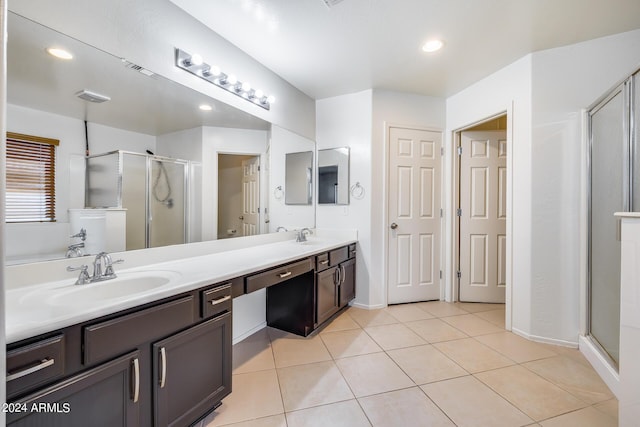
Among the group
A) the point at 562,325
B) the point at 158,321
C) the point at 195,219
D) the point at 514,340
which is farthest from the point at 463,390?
the point at 195,219

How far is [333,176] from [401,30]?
4.85 feet

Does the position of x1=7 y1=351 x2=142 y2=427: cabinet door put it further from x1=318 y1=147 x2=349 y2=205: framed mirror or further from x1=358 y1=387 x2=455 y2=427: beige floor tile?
x1=318 y1=147 x2=349 y2=205: framed mirror

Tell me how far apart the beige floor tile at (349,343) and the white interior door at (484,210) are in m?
1.62

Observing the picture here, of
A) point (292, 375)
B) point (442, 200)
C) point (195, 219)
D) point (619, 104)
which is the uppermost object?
point (619, 104)

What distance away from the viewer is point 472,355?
200 cm

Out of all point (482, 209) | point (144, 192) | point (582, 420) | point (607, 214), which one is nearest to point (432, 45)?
point (607, 214)

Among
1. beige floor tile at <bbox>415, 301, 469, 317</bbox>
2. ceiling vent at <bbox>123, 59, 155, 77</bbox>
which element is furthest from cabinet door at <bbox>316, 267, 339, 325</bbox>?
ceiling vent at <bbox>123, 59, 155, 77</bbox>

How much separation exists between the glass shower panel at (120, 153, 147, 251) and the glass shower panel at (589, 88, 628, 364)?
2.87 m

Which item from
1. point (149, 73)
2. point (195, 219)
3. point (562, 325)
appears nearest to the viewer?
point (149, 73)

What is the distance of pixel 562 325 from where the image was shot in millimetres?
2127

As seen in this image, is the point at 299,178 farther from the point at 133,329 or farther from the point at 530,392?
the point at 530,392

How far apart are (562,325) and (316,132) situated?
2.85 metres

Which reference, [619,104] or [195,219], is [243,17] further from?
[619,104]

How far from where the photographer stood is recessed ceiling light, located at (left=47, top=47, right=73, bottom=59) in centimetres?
120
